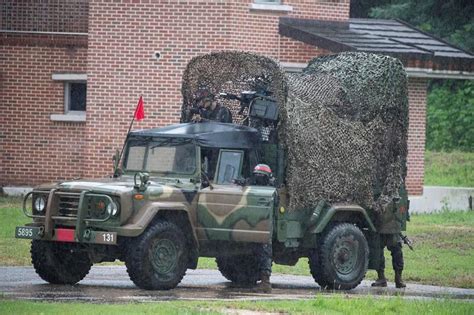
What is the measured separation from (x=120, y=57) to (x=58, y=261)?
509 inches

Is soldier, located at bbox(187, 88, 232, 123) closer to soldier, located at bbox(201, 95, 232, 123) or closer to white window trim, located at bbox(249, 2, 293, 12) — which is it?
soldier, located at bbox(201, 95, 232, 123)

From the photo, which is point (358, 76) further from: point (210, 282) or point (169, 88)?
point (169, 88)

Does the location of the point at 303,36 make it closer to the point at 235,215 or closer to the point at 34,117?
the point at 34,117

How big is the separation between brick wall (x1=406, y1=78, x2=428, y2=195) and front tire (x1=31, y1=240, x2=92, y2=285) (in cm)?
1625

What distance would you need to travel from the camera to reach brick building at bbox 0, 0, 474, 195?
30594 mm

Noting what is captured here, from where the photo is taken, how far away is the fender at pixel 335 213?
1933 cm

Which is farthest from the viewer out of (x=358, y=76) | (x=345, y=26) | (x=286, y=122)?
(x=345, y=26)

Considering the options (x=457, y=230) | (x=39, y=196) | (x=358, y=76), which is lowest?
(x=457, y=230)

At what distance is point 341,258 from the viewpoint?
19.6 metres

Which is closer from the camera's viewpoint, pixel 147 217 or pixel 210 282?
pixel 147 217

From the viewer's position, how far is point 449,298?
18031 mm

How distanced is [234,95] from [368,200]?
225cm

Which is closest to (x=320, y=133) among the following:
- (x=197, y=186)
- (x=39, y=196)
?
(x=197, y=186)

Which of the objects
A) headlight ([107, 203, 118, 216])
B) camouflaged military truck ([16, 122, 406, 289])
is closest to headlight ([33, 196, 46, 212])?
camouflaged military truck ([16, 122, 406, 289])
